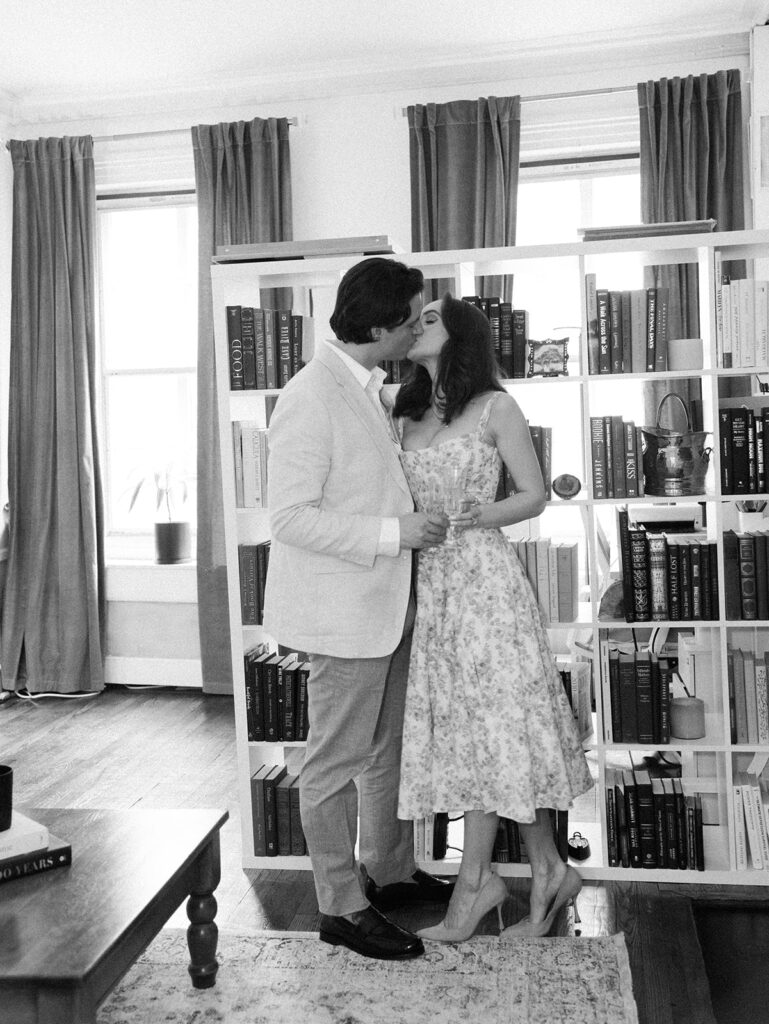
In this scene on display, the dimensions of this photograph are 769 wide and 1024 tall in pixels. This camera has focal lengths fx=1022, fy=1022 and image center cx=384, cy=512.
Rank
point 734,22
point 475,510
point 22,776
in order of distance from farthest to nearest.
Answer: point 734,22, point 22,776, point 475,510

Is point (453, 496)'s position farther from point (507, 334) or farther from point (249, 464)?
point (249, 464)

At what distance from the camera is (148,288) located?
531cm

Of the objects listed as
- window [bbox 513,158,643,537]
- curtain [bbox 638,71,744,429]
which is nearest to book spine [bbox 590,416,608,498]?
curtain [bbox 638,71,744,429]

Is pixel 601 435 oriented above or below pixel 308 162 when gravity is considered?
below

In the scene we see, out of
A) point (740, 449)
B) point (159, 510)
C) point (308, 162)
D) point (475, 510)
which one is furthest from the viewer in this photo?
point (159, 510)

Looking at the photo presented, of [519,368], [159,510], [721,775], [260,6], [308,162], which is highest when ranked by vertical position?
[260,6]

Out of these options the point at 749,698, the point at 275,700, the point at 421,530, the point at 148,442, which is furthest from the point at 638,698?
the point at 148,442

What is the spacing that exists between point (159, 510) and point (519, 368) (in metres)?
2.99

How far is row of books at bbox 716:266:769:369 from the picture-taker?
102 inches

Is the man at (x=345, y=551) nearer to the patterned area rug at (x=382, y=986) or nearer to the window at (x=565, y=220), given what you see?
the patterned area rug at (x=382, y=986)

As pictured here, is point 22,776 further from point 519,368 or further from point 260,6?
point 260,6

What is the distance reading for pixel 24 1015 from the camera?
1453 mm

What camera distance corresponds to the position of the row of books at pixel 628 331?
2.66 meters

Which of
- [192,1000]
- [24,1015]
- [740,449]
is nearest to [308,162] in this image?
[740,449]
